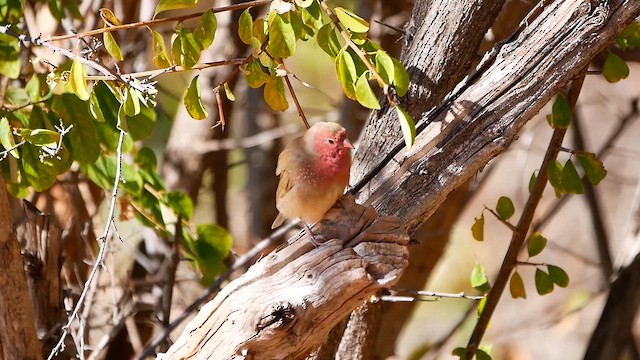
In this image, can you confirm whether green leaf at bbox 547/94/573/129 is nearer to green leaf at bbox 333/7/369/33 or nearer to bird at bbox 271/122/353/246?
bird at bbox 271/122/353/246

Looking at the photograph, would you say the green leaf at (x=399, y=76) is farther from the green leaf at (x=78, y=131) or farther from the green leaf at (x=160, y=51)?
the green leaf at (x=78, y=131)

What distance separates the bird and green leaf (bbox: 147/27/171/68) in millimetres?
426

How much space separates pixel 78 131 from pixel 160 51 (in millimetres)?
518

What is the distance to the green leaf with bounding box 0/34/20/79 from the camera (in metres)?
2.61

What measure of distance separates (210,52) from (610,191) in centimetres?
428

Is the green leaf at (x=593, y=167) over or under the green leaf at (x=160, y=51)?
under

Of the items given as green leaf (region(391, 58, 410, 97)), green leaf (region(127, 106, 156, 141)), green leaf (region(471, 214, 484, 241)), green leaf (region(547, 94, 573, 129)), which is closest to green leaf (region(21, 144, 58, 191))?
green leaf (region(127, 106, 156, 141))

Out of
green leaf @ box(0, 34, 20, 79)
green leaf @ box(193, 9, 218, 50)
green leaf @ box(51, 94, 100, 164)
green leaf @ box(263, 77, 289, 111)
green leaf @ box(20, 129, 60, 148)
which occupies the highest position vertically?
green leaf @ box(0, 34, 20, 79)

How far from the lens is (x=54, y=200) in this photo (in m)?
3.63

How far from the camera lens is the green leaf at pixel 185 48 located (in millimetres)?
1937

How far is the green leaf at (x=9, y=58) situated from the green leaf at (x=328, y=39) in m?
1.16

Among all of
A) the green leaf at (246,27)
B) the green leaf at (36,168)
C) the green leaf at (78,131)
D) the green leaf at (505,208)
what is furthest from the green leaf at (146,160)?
the green leaf at (505,208)

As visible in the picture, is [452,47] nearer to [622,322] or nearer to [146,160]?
[146,160]

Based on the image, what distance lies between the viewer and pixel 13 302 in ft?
7.70
